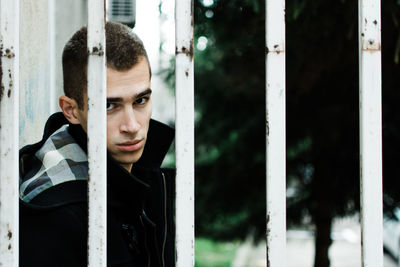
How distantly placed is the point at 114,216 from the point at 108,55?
445 millimetres

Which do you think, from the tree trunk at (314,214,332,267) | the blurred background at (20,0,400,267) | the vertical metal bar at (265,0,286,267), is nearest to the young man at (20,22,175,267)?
the vertical metal bar at (265,0,286,267)

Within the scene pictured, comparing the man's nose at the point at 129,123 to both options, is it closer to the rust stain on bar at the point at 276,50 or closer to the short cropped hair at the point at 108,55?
the short cropped hair at the point at 108,55

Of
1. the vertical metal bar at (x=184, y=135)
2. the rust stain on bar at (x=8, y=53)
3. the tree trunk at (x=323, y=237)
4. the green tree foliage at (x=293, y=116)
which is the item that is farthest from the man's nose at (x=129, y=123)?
the tree trunk at (x=323, y=237)

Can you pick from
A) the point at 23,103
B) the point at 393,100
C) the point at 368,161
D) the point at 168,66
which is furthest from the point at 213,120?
the point at 368,161

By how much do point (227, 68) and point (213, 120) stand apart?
30.0 inches

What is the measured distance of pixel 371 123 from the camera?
46.4 inches

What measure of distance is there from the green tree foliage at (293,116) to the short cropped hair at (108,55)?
66.8 inches

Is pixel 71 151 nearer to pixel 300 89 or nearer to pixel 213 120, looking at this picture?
pixel 300 89

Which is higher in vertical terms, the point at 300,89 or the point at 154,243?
the point at 300,89

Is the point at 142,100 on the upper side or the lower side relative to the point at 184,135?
upper

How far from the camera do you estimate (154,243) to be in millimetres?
1418

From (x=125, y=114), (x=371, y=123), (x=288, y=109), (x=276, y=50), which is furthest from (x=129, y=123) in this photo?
(x=288, y=109)

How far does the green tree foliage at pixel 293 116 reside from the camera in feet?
Result: 10.9

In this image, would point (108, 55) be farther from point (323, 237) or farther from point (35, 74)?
point (323, 237)
